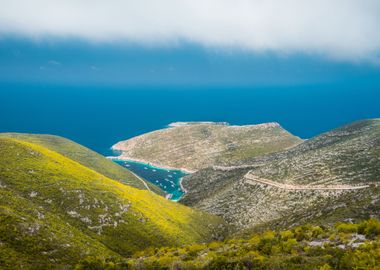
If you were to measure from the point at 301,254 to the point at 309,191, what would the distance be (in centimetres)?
6446

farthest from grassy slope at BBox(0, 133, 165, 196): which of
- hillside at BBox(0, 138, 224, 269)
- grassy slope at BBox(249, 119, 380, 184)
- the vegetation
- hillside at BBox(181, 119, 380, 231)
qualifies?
the vegetation

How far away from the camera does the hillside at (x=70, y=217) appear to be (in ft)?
154

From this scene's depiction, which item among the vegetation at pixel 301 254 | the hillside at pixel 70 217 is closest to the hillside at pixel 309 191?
the hillside at pixel 70 217

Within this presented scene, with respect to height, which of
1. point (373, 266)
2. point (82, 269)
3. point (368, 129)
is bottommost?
point (82, 269)

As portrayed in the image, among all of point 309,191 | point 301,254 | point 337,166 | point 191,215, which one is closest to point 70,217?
point 191,215

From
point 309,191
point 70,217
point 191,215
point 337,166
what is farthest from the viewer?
point 337,166

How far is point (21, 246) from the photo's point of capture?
148ft

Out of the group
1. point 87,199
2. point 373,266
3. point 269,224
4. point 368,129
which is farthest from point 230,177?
point 373,266

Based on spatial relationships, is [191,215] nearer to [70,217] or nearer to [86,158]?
[70,217]

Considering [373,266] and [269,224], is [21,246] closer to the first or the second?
[373,266]

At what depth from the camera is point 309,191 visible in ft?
309

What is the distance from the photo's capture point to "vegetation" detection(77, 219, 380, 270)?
29.1 m

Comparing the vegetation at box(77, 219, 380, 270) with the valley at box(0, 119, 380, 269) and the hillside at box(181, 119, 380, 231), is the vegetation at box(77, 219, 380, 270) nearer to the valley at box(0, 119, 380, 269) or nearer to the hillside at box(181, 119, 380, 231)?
the valley at box(0, 119, 380, 269)

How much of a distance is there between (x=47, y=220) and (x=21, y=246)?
10979mm
